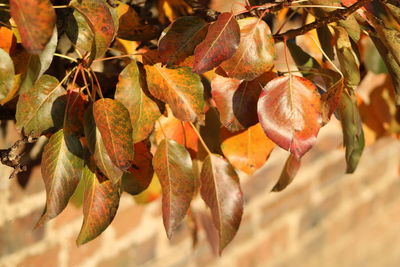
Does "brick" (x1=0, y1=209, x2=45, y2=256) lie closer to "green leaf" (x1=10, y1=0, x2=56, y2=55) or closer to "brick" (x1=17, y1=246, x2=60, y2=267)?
"brick" (x1=17, y1=246, x2=60, y2=267)

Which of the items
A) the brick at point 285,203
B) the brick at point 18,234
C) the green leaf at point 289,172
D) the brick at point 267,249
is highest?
the green leaf at point 289,172

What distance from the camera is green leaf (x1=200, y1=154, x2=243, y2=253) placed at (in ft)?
1.87

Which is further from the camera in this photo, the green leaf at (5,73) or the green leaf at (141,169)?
the green leaf at (141,169)

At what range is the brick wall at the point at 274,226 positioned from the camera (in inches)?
35.9

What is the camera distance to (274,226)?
1.51 m

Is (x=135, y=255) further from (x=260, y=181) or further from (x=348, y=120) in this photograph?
(x=348, y=120)

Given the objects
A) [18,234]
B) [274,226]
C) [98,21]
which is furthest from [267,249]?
[98,21]

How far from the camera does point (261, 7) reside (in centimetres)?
56

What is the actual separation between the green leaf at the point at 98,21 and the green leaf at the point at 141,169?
0.45 feet

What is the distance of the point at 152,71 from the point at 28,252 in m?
0.50

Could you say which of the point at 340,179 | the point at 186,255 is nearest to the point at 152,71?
the point at 186,255

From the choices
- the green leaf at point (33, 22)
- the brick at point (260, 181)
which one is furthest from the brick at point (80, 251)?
the green leaf at point (33, 22)

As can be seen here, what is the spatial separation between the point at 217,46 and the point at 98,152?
14cm

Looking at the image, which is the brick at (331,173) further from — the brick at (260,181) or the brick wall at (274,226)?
the brick at (260,181)
